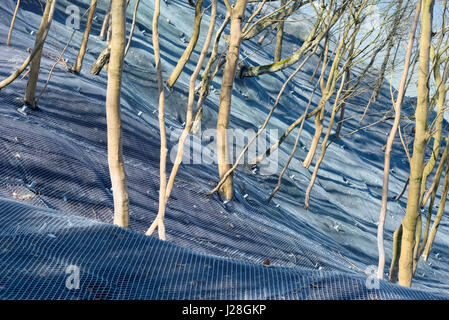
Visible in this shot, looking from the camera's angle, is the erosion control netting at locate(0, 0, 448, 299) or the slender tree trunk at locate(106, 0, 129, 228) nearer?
the erosion control netting at locate(0, 0, 448, 299)

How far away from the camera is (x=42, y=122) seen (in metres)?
5.59

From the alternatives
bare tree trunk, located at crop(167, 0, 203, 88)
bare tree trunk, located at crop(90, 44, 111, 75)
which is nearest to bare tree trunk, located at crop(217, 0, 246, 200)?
bare tree trunk, located at crop(167, 0, 203, 88)

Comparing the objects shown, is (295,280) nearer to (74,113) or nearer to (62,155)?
(62,155)

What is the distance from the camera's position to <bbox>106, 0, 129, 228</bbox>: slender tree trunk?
3393 millimetres

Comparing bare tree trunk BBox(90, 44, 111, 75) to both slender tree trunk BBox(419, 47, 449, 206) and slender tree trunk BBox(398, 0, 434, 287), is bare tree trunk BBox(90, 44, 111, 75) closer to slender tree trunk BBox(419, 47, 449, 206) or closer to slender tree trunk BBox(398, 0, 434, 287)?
slender tree trunk BBox(419, 47, 449, 206)

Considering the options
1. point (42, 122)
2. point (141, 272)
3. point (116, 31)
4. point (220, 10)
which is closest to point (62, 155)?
point (42, 122)

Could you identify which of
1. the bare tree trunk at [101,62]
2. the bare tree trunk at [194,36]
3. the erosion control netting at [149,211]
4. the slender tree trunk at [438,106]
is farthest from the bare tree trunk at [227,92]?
the slender tree trunk at [438,106]

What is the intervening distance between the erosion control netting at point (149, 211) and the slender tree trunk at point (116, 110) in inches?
13.4

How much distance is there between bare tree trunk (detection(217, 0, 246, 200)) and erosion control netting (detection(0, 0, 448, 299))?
0.91 feet

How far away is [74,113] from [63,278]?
4071 mm

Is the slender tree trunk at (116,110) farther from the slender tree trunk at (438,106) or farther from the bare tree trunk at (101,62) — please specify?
the bare tree trunk at (101,62)

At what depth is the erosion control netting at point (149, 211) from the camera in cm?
245

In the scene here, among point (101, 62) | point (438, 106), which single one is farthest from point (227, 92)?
point (438, 106)

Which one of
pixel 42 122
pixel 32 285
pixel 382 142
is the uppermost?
pixel 382 142
